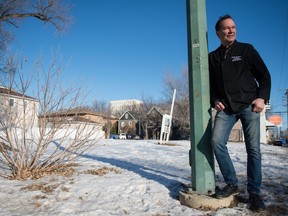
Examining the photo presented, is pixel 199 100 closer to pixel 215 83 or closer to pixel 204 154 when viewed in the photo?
pixel 215 83

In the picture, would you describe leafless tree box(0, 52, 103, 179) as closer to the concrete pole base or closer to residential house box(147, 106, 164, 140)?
the concrete pole base

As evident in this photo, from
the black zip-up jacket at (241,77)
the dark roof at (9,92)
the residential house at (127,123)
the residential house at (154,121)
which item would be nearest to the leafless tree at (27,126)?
the dark roof at (9,92)

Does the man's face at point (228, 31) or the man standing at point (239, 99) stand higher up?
the man's face at point (228, 31)

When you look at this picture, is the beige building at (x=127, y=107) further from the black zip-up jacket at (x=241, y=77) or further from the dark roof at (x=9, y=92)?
the black zip-up jacket at (x=241, y=77)

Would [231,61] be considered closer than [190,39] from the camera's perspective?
Yes

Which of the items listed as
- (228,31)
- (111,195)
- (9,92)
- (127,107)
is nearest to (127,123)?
(127,107)

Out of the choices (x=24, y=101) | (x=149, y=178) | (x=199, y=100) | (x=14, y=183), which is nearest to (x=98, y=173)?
(x=149, y=178)

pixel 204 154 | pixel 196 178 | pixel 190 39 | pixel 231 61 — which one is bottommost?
pixel 196 178

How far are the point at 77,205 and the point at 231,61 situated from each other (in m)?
2.13

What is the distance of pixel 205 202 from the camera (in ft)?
8.40

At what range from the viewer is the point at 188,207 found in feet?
8.52

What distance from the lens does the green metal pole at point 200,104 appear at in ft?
9.04

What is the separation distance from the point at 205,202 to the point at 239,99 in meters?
1.06

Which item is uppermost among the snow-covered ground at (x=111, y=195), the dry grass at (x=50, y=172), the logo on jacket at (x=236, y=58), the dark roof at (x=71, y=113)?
the logo on jacket at (x=236, y=58)
